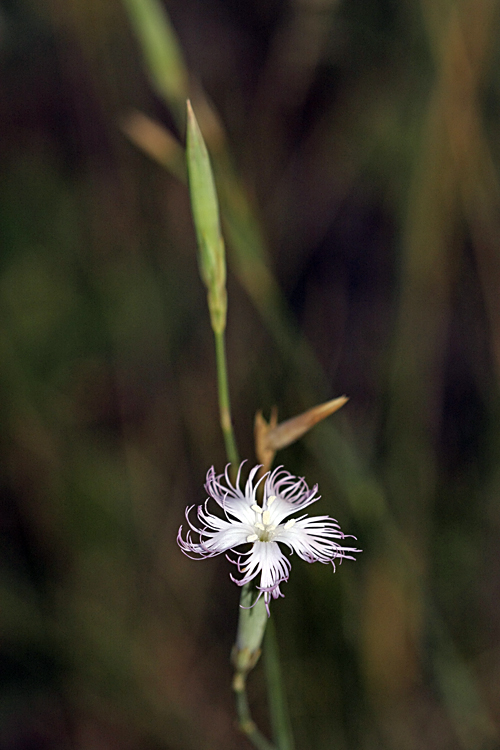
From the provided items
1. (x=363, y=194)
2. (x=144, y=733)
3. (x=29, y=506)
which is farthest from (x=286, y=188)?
(x=144, y=733)

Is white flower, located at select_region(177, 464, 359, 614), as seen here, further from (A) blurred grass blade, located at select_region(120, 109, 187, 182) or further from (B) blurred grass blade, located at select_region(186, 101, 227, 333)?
(A) blurred grass blade, located at select_region(120, 109, 187, 182)

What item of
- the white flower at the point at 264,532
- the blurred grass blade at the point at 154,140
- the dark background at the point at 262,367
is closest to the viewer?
the white flower at the point at 264,532

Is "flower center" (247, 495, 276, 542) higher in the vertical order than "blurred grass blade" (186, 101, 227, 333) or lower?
lower

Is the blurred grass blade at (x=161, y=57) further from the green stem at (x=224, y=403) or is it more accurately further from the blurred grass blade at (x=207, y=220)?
the green stem at (x=224, y=403)

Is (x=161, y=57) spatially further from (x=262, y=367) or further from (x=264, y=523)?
(x=264, y=523)

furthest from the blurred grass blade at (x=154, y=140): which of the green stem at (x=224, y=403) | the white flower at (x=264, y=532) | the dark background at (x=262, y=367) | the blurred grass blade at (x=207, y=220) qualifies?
the white flower at (x=264, y=532)

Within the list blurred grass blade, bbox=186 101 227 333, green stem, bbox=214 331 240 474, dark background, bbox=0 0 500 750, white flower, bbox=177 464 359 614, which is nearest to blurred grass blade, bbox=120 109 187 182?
dark background, bbox=0 0 500 750

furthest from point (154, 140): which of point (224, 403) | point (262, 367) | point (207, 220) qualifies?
point (262, 367)
